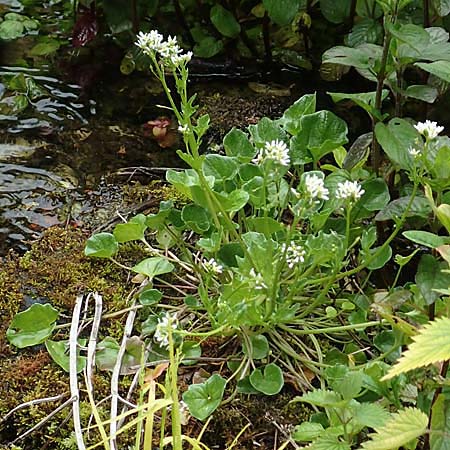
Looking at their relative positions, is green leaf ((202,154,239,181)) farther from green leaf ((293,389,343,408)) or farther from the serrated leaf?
the serrated leaf

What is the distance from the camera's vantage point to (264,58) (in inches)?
75.9

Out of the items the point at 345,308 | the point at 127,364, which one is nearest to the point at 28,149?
the point at 127,364

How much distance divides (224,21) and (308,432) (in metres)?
1.19

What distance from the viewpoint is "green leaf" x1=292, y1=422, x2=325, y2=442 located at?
3.10 feet

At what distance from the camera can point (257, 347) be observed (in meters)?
1.12

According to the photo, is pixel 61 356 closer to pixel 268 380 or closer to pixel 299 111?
pixel 268 380

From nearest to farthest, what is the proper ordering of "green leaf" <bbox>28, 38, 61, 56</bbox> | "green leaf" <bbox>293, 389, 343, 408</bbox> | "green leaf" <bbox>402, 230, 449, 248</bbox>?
"green leaf" <bbox>293, 389, 343, 408</bbox>, "green leaf" <bbox>402, 230, 449, 248</bbox>, "green leaf" <bbox>28, 38, 61, 56</bbox>

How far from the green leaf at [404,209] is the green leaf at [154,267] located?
36 centimetres

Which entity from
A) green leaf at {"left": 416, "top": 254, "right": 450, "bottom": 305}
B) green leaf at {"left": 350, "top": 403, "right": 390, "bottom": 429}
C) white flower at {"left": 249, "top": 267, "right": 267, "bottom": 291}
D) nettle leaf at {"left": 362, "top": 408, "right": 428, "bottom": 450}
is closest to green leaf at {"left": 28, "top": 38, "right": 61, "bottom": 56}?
white flower at {"left": 249, "top": 267, "right": 267, "bottom": 291}

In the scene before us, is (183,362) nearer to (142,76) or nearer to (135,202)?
(135,202)

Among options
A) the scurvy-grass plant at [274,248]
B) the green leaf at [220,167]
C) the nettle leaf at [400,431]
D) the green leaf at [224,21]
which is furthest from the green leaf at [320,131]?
the green leaf at [224,21]

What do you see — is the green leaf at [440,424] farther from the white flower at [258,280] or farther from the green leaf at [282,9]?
the green leaf at [282,9]

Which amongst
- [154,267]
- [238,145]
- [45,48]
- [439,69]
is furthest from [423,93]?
A: [45,48]

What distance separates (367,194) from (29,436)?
0.65 m
